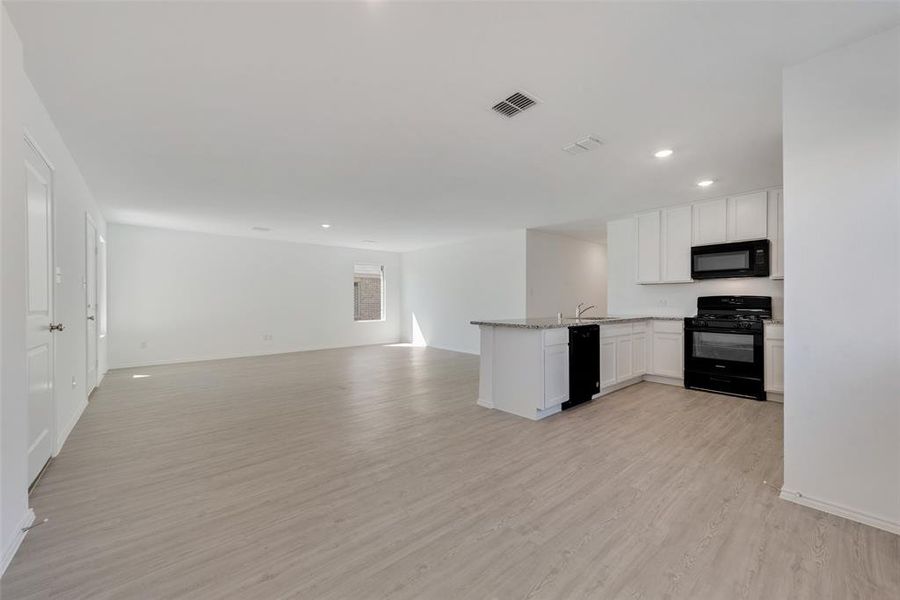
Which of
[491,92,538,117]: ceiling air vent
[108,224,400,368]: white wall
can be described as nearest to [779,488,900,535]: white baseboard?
[491,92,538,117]: ceiling air vent

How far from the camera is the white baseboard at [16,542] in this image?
1586 millimetres

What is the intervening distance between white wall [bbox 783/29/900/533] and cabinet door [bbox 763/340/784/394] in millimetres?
2516

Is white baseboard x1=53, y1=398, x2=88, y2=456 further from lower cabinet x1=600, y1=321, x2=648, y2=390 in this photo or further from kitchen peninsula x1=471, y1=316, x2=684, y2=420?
lower cabinet x1=600, y1=321, x2=648, y2=390

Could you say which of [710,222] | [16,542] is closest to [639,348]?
[710,222]

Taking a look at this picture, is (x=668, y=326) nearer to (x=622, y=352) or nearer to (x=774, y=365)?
(x=622, y=352)

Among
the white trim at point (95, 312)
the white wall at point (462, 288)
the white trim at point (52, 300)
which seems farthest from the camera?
the white wall at point (462, 288)

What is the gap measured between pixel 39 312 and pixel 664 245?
659 centimetres

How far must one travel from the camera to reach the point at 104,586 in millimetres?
1489

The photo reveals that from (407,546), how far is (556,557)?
2.30 ft

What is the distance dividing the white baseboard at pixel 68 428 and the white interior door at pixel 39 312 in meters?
0.18

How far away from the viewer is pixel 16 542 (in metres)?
1.73

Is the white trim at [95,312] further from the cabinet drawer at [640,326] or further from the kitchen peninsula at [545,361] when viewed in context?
the cabinet drawer at [640,326]

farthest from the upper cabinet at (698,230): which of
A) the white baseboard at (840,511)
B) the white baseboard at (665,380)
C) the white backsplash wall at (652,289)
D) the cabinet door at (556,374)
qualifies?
the white baseboard at (840,511)

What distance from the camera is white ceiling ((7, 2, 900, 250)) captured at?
5.78ft
